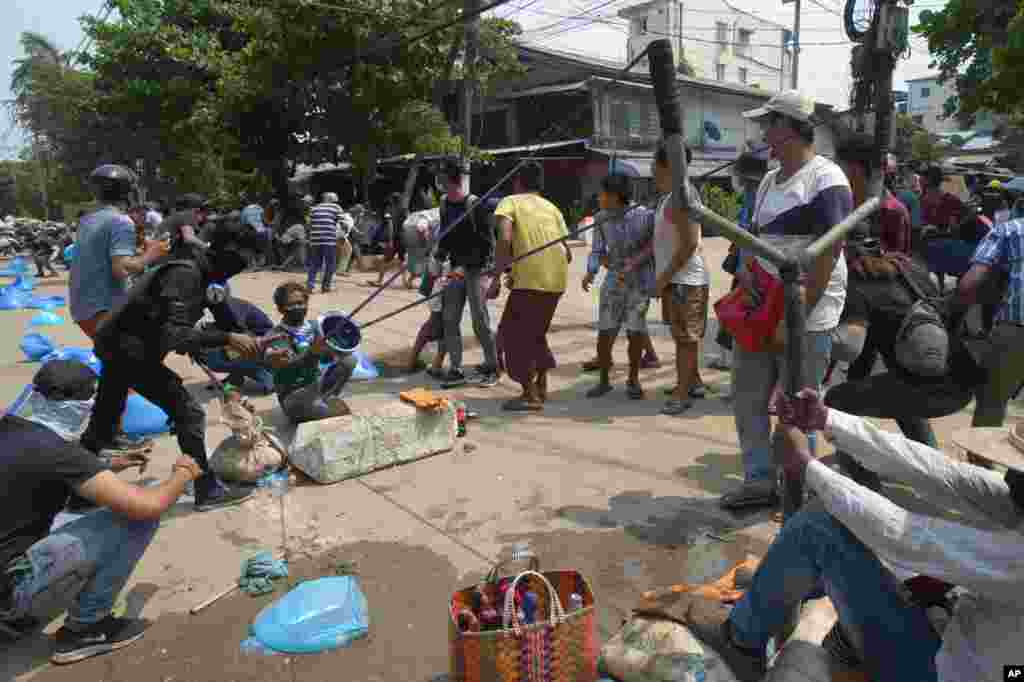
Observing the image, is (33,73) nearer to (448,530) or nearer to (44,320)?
(44,320)

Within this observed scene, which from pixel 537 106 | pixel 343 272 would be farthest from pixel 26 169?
pixel 343 272

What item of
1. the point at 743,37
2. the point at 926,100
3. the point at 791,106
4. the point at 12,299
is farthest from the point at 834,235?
the point at 926,100

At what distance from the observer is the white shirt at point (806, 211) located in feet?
10.7

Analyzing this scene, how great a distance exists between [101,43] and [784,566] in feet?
68.8

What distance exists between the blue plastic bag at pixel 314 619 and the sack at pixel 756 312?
6.94 feet

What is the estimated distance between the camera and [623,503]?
4.08m

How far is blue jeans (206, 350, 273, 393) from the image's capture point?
624cm

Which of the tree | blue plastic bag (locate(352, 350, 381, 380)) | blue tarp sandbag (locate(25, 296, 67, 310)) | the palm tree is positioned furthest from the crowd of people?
the palm tree

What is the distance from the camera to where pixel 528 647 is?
2295 mm

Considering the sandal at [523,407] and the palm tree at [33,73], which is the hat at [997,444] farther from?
the palm tree at [33,73]

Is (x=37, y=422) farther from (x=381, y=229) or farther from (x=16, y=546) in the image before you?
(x=381, y=229)

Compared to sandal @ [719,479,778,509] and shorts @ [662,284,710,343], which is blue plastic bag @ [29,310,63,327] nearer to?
shorts @ [662,284,710,343]

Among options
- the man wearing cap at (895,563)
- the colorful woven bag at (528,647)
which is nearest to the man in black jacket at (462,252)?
the colorful woven bag at (528,647)

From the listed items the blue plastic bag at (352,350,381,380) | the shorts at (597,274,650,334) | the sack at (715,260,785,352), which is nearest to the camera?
the sack at (715,260,785,352)
